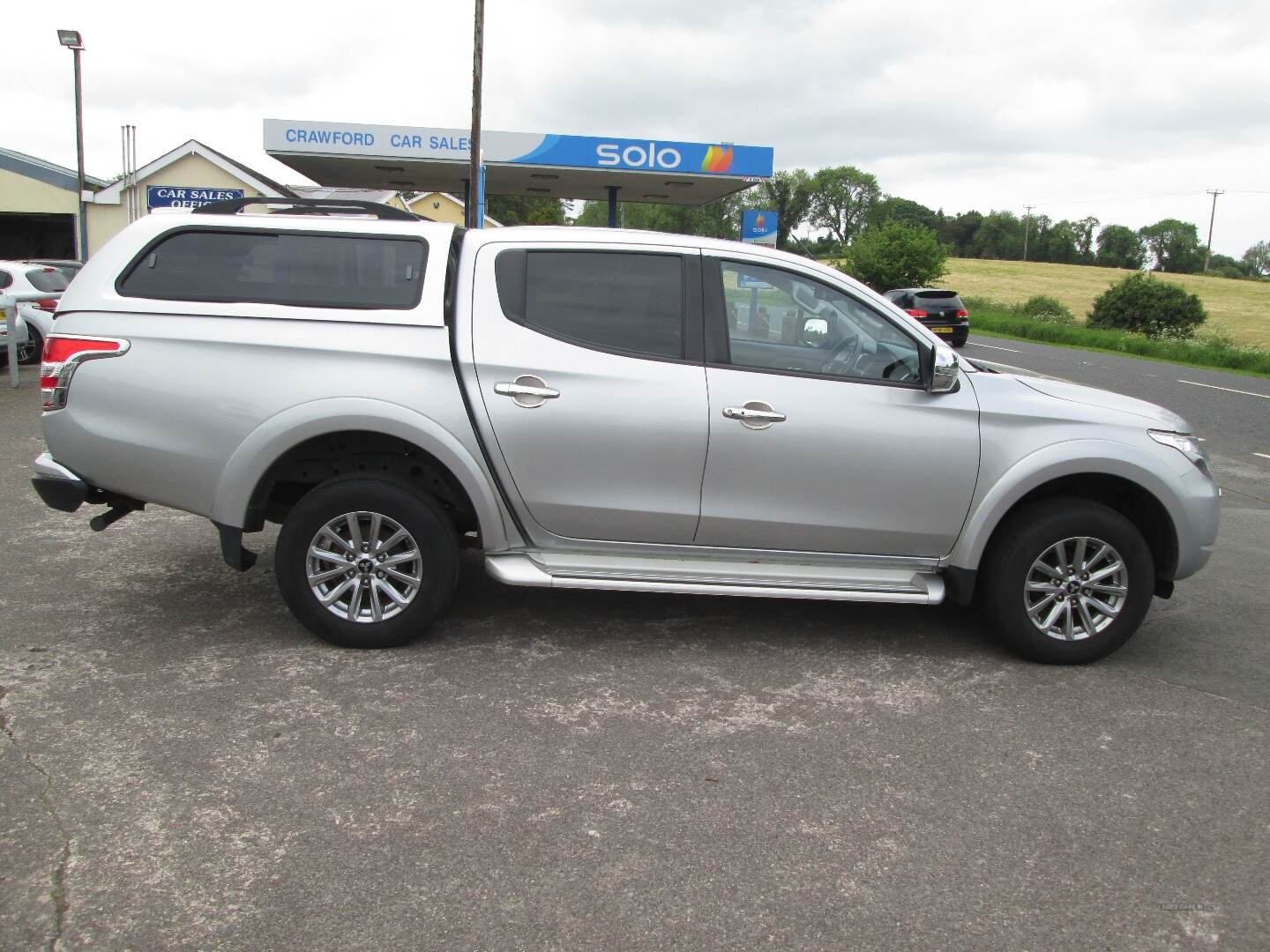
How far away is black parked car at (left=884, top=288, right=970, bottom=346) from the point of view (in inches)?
1144

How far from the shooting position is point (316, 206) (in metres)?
5.27

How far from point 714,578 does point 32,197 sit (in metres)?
37.9

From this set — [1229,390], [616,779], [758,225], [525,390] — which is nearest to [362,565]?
[525,390]

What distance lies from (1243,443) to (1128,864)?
11.0 meters

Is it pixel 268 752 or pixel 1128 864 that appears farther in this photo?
pixel 268 752

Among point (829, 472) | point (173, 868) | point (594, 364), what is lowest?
point (173, 868)

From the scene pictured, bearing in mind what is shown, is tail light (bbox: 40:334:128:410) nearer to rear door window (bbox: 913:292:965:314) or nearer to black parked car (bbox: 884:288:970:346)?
black parked car (bbox: 884:288:970:346)

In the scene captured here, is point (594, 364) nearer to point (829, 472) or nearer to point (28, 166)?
point (829, 472)

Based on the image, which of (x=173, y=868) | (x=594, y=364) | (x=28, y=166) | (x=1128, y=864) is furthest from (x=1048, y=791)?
(x=28, y=166)

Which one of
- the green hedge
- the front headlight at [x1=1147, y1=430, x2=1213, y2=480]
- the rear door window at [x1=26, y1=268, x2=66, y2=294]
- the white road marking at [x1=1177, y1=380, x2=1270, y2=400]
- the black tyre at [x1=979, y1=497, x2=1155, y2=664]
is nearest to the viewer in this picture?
the black tyre at [x1=979, y1=497, x2=1155, y2=664]

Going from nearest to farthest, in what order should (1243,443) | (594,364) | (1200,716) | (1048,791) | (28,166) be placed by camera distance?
(1048,791), (1200,716), (594,364), (1243,443), (28,166)

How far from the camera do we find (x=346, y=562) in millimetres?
4734

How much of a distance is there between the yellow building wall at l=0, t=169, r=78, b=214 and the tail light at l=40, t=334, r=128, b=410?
3580 cm

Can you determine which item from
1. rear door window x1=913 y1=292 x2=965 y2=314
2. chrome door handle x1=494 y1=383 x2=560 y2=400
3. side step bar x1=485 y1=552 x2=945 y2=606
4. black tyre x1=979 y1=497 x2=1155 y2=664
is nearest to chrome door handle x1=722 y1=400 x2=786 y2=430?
side step bar x1=485 y1=552 x2=945 y2=606
